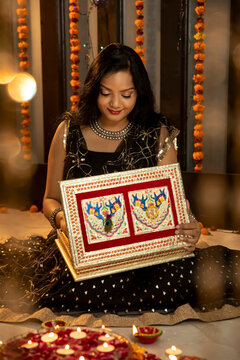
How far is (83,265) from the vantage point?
1681 mm

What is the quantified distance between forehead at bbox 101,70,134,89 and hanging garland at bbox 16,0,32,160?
6.70 feet

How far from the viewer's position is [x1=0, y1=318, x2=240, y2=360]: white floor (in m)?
→ 1.53

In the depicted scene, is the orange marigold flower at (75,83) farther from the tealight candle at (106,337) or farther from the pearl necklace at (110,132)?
the tealight candle at (106,337)

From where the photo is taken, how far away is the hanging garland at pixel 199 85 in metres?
3.13

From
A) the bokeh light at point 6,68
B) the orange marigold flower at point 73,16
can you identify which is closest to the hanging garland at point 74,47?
the orange marigold flower at point 73,16

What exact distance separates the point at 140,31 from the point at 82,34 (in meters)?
0.70

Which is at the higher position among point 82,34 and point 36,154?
point 82,34

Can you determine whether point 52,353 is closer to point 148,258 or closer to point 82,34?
point 148,258


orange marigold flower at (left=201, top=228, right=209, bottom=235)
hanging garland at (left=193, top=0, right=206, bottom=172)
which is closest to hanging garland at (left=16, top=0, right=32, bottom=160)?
hanging garland at (left=193, top=0, right=206, bottom=172)

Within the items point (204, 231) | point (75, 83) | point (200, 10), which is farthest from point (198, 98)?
point (75, 83)

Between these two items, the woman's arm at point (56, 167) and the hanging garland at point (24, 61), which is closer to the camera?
the woman's arm at point (56, 167)

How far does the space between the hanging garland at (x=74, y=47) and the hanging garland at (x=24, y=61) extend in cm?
40

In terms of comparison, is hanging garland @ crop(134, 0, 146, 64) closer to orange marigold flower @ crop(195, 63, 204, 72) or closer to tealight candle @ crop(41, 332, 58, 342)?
orange marigold flower @ crop(195, 63, 204, 72)

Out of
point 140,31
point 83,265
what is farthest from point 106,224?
point 140,31
